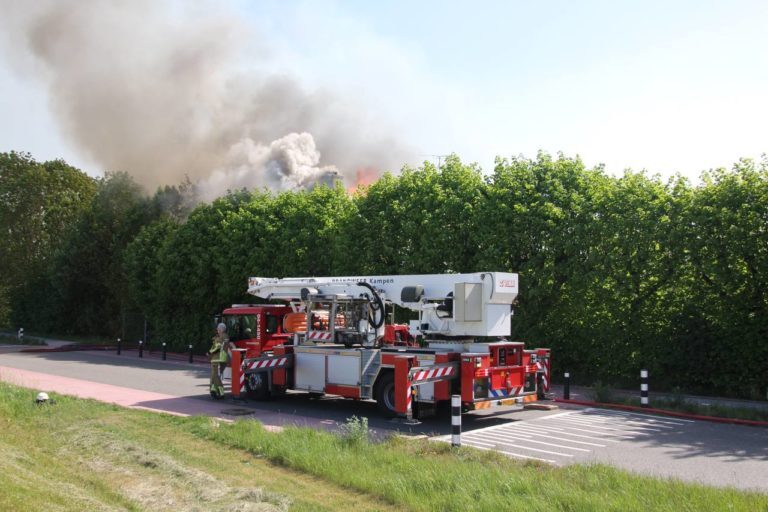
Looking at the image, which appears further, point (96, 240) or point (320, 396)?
point (96, 240)

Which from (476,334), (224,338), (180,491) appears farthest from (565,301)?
(180,491)

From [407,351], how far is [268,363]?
351 cm

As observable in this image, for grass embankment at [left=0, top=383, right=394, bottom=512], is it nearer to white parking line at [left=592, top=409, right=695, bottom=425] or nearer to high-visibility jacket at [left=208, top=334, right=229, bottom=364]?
high-visibility jacket at [left=208, top=334, right=229, bottom=364]

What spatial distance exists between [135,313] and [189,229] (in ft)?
30.0

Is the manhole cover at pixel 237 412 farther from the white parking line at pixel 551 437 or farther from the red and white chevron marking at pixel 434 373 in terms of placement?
the white parking line at pixel 551 437

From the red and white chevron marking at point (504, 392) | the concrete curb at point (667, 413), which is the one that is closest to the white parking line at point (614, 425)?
the red and white chevron marking at point (504, 392)

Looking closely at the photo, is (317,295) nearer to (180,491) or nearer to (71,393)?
(71,393)

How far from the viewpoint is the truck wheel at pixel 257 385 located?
1630 cm

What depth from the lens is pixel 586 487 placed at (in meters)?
7.29

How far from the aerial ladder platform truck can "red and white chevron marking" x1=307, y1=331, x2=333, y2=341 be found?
23mm

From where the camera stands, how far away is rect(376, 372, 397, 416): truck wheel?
13.8m

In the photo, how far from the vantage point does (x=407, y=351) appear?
1420 cm

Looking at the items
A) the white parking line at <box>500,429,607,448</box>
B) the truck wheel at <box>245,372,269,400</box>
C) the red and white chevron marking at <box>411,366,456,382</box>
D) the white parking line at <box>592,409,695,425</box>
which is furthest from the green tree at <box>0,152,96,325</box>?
the white parking line at <box>500,429,607,448</box>

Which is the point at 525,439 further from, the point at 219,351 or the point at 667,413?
the point at 219,351
